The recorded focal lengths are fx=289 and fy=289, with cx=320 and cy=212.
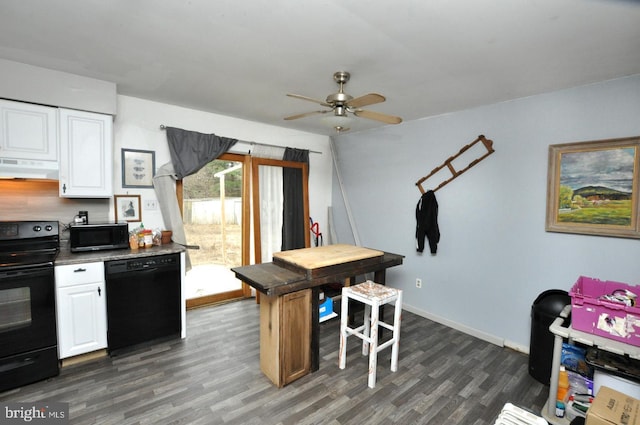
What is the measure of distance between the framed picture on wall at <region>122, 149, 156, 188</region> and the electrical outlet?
0.17m

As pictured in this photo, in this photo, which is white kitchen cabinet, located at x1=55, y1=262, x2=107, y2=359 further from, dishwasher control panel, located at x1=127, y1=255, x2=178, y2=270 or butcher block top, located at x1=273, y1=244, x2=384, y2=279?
butcher block top, located at x1=273, y1=244, x2=384, y2=279

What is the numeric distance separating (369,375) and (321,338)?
861 mm

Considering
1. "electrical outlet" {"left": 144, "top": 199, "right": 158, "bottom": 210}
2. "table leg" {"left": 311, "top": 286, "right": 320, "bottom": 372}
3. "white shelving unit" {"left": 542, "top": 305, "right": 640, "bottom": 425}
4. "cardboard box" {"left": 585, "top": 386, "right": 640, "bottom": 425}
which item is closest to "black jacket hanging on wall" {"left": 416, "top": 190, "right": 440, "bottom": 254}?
"white shelving unit" {"left": 542, "top": 305, "right": 640, "bottom": 425}

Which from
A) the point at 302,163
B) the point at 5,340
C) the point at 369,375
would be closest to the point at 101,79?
the point at 5,340

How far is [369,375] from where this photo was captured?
225 centimetres

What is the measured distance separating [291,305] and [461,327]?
218cm

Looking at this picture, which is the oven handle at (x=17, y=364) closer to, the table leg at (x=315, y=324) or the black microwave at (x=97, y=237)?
the black microwave at (x=97, y=237)

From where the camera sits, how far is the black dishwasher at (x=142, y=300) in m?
2.52

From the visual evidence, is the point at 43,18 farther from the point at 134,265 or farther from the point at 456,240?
the point at 456,240

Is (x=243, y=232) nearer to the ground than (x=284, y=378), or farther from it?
farther from it

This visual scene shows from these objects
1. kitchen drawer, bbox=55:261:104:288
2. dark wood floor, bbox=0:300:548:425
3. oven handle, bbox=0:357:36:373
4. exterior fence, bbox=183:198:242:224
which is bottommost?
dark wood floor, bbox=0:300:548:425

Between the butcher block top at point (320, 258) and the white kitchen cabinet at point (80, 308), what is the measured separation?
4.92 ft

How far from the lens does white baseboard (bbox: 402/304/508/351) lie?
2.97m

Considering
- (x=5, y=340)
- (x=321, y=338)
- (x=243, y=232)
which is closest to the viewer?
(x=5, y=340)
